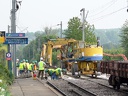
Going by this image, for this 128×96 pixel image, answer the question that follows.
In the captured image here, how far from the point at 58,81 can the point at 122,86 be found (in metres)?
6.23

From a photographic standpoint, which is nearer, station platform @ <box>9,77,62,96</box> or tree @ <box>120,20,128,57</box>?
station platform @ <box>9,77,62,96</box>

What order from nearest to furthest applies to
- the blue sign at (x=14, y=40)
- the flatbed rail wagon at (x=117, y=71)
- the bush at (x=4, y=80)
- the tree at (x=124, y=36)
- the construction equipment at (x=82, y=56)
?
the bush at (x=4, y=80), the flatbed rail wagon at (x=117, y=71), the blue sign at (x=14, y=40), the construction equipment at (x=82, y=56), the tree at (x=124, y=36)

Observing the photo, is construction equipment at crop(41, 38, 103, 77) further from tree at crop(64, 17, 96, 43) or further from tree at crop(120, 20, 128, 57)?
tree at crop(64, 17, 96, 43)

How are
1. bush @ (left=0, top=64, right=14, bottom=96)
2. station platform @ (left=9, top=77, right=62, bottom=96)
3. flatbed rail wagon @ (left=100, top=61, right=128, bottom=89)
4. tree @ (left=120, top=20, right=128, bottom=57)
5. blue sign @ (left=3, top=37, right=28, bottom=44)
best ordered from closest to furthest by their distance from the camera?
bush @ (left=0, top=64, right=14, bottom=96) → station platform @ (left=9, top=77, right=62, bottom=96) → flatbed rail wagon @ (left=100, top=61, right=128, bottom=89) → blue sign @ (left=3, top=37, right=28, bottom=44) → tree @ (left=120, top=20, right=128, bottom=57)

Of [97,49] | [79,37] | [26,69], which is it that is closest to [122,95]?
[97,49]

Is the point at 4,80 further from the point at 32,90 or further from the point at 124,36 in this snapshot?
the point at 124,36

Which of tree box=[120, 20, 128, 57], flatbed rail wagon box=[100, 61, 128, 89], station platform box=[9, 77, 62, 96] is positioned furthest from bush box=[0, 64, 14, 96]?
tree box=[120, 20, 128, 57]

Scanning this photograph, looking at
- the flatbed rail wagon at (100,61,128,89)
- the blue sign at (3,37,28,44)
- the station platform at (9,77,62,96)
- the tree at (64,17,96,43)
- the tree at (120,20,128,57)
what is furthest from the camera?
the tree at (64,17,96,43)

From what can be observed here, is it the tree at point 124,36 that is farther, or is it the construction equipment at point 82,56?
the tree at point 124,36

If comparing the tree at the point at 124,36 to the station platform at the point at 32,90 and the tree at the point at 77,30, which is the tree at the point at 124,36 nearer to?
the tree at the point at 77,30

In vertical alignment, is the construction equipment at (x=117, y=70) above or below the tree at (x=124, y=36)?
below

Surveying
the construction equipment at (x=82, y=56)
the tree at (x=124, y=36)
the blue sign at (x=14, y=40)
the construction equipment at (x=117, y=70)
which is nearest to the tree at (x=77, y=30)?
the tree at (x=124, y=36)

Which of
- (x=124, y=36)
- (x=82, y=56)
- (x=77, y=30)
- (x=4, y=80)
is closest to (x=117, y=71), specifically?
(x=4, y=80)

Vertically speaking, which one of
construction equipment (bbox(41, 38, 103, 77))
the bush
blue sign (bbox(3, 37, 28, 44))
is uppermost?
blue sign (bbox(3, 37, 28, 44))
